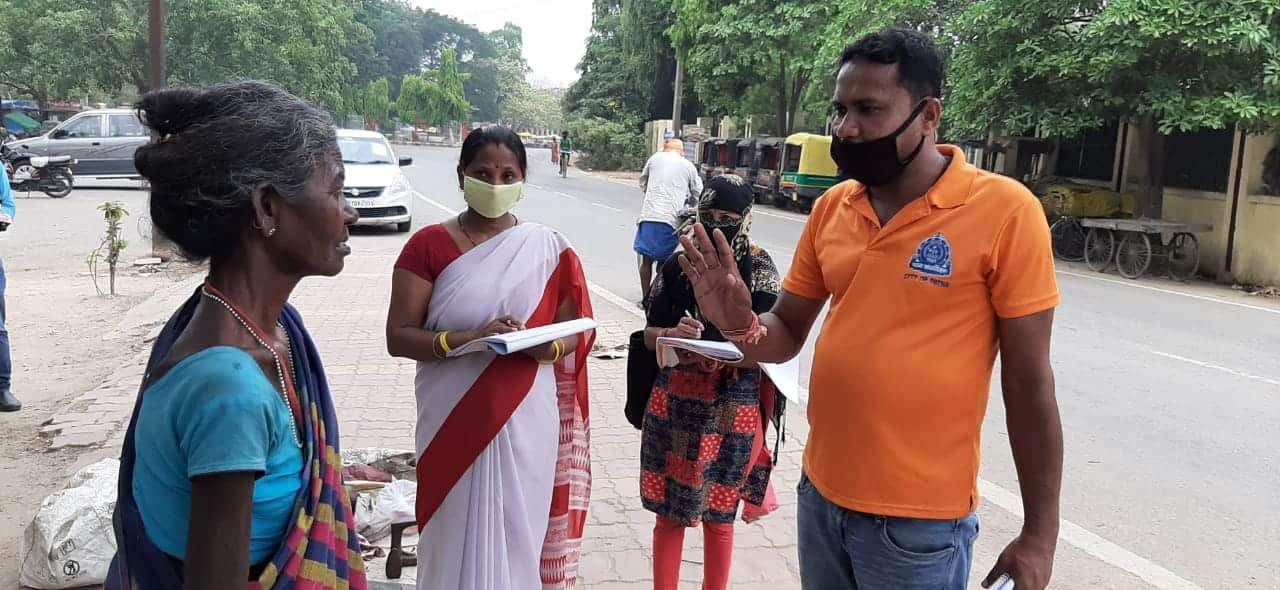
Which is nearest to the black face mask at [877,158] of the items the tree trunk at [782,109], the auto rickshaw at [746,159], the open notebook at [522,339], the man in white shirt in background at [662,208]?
the open notebook at [522,339]

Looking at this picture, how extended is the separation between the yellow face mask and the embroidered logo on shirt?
1.41 meters

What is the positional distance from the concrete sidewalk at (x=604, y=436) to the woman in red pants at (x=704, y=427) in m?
0.41

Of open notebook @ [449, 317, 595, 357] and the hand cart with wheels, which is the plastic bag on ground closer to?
open notebook @ [449, 317, 595, 357]

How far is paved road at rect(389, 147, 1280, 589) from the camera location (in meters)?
3.98

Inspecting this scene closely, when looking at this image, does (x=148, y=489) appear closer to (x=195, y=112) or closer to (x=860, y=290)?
(x=195, y=112)

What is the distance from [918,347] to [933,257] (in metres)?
0.19

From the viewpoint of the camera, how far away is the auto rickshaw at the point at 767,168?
24.1 m

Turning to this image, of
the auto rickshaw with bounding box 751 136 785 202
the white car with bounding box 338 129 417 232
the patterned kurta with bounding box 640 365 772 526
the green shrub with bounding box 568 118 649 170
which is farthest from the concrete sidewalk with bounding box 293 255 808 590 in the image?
the green shrub with bounding box 568 118 649 170

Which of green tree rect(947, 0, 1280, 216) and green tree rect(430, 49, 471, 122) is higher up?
green tree rect(430, 49, 471, 122)

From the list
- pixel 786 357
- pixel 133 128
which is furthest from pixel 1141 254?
pixel 133 128

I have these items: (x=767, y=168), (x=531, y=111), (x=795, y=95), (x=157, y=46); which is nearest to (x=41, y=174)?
(x=157, y=46)

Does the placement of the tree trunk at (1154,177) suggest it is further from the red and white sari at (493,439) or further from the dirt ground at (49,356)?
the red and white sari at (493,439)

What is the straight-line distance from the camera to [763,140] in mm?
25281

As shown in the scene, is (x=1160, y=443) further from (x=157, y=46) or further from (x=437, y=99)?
(x=437, y=99)
